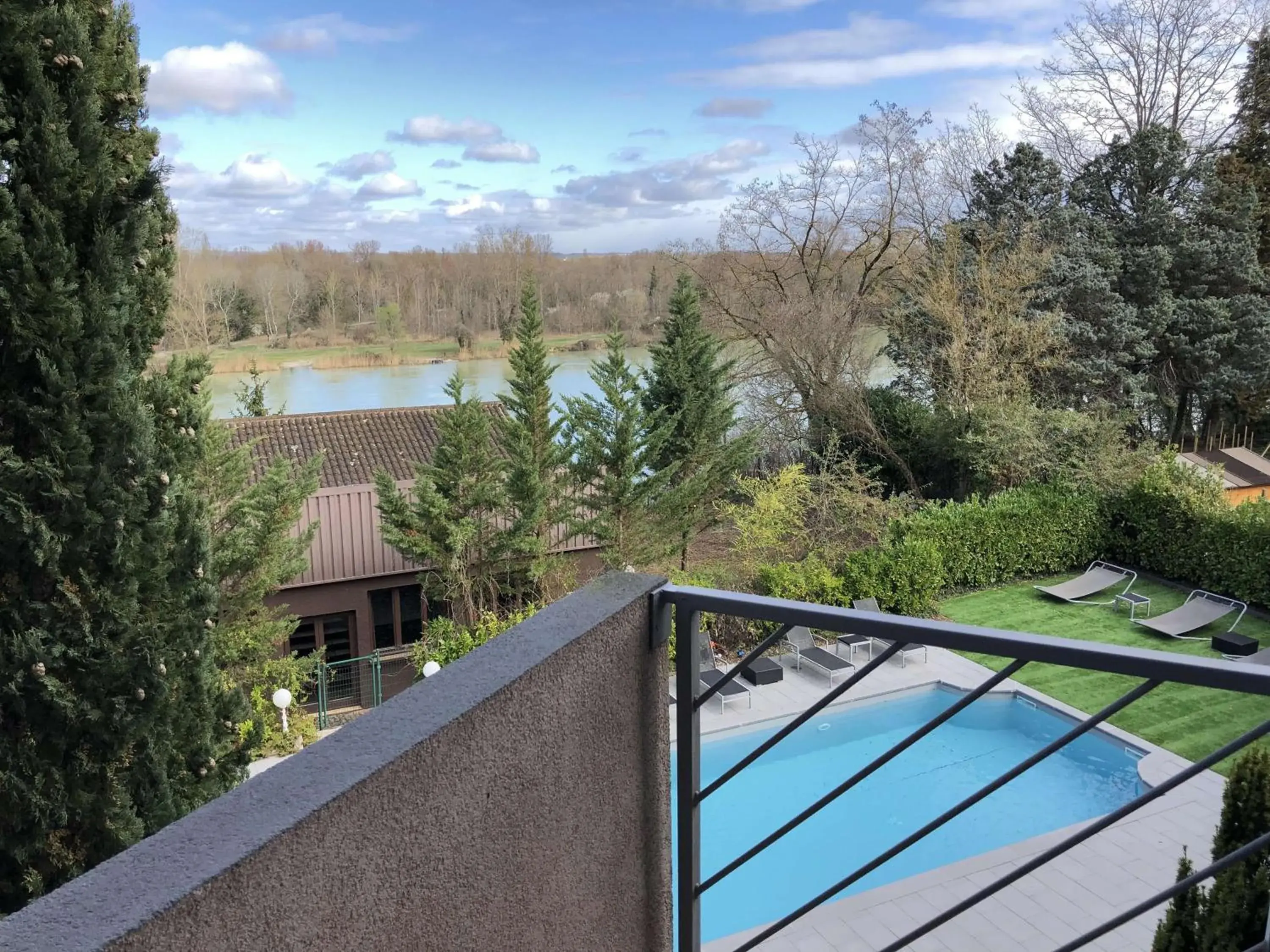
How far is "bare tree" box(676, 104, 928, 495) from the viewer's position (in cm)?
1583

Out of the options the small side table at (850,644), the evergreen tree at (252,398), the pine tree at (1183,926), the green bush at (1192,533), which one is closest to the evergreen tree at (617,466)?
the small side table at (850,644)

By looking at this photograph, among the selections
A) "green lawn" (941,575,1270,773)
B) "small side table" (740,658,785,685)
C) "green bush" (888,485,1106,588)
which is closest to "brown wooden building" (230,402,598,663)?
"small side table" (740,658,785,685)

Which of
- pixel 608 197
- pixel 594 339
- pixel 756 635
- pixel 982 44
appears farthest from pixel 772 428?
pixel 608 197

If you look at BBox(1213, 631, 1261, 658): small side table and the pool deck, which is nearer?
the pool deck

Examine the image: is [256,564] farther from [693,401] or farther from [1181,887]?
[1181,887]

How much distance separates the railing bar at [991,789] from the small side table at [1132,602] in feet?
33.9

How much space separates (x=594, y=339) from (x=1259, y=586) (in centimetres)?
1020

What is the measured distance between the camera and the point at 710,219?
58.3ft

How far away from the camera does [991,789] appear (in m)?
1.13

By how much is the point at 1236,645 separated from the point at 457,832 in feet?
32.2

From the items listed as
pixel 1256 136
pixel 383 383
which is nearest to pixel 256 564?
pixel 383 383

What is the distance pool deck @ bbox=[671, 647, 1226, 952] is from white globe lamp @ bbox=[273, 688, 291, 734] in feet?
12.3

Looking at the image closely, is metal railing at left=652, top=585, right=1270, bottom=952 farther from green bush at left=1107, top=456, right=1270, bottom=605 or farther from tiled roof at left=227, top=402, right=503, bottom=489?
green bush at left=1107, top=456, right=1270, bottom=605

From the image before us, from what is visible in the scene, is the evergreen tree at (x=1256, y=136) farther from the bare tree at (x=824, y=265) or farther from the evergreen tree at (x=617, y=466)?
the evergreen tree at (x=617, y=466)
